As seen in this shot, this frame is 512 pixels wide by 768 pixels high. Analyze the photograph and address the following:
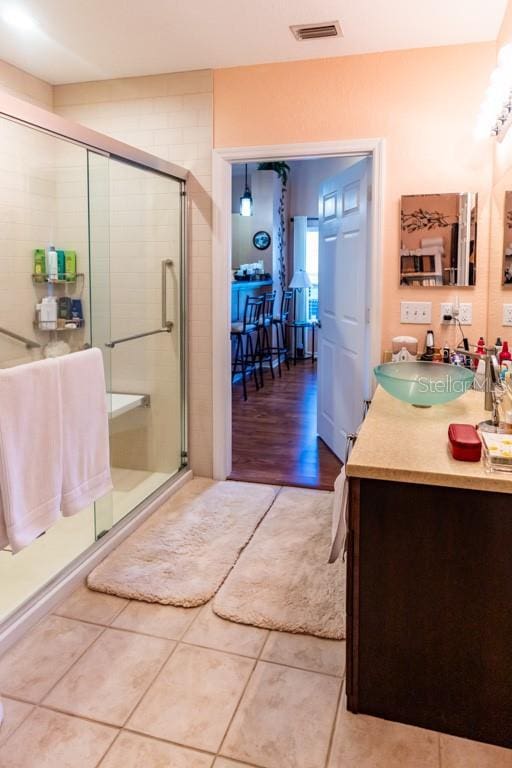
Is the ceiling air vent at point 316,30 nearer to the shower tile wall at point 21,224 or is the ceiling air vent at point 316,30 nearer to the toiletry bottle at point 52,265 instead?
the shower tile wall at point 21,224

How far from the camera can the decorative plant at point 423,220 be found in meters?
3.01

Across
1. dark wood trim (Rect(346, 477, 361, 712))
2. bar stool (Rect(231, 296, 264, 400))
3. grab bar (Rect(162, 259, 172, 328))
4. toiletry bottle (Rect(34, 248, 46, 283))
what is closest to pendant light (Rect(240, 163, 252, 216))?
bar stool (Rect(231, 296, 264, 400))

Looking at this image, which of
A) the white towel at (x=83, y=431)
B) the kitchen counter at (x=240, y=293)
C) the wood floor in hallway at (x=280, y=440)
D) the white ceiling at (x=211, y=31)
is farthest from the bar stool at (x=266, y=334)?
the white towel at (x=83, y=431)

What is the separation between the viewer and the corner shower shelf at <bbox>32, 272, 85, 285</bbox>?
9.50 feet

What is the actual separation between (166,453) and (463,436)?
2.27m

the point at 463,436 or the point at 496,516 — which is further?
the point at 463,436

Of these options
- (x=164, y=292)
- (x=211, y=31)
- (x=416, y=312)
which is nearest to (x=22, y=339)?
(x=164, y=292)

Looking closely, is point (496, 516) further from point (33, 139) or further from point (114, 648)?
point (33, 139)

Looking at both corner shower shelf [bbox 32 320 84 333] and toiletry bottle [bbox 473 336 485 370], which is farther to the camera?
corner shower shelf [bbox 32 320 84 333]

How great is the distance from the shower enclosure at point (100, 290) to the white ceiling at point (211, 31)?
0.57 metres

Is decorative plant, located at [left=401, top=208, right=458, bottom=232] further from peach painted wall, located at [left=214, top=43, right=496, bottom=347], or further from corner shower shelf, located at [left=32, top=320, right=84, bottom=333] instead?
corner shower shelf, located at [left=32, top=320, right=84, bottom=333]

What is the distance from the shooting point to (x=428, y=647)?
163cm

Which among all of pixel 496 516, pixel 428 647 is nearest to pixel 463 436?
pixel 496 516

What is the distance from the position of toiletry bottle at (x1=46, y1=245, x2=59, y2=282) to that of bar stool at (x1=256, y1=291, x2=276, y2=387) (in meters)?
3.90
